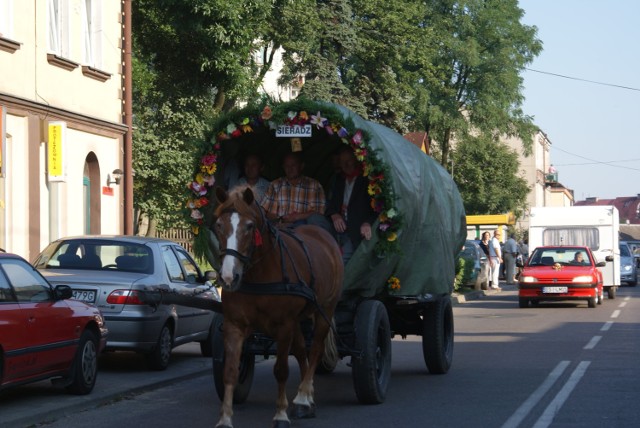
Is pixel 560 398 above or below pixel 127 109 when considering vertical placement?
below

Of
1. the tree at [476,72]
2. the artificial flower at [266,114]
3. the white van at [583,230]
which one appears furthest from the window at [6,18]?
the tree at [476,72]

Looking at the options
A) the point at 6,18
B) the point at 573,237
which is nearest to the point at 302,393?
the point at 6,18

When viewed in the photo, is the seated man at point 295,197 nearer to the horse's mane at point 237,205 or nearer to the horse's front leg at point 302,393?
the horse's front leg at point 302,393

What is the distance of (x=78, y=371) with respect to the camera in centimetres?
1151

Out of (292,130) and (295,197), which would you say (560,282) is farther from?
(292,130)

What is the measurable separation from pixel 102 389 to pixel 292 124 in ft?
11.5

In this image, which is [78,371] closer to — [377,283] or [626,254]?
[377,283]

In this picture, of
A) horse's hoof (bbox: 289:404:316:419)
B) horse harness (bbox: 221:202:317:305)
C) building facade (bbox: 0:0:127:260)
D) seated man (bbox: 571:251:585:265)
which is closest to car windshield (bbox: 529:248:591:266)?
seated man (bbox: 571:251:585:265)

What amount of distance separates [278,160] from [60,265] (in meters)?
3.46

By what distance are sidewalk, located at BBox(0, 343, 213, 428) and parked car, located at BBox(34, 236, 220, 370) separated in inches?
13.8

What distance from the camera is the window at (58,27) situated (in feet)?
82.8

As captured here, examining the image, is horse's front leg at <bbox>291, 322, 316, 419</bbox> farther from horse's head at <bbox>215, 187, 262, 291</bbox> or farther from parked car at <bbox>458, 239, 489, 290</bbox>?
parked car at <bbox>458, 239, 489, 290</bbox>

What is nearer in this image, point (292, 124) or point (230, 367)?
point (230, 367)

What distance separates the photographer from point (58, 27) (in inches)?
1016
